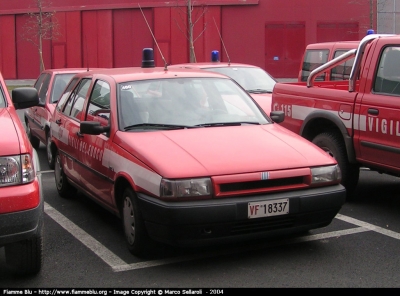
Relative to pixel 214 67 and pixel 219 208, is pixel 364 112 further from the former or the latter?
pixel 214 67

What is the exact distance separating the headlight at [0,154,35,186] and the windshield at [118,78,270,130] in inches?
57.9

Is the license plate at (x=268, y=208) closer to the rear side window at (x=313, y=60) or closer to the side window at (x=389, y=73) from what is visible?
the side window at (x=389, y=73)

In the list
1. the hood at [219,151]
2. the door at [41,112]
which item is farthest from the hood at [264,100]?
the hood at [219,151]

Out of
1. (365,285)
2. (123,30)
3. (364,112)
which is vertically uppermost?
(123,30)

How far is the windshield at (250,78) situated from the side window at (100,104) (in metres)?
4.61

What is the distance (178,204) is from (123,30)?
29048mm

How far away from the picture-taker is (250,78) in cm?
1106

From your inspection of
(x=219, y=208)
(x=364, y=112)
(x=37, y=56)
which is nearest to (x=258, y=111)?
(x=364, y=112)

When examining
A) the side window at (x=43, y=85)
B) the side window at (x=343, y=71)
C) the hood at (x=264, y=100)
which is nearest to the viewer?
the hood at (x=264, y=100)

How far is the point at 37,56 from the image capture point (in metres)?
34.2

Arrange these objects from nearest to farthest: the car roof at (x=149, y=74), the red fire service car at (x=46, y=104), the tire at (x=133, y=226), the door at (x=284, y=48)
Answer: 1. the tire at (x=133, y=226)
2. the car roof at (x=149, y=74)
3. the red fire service car at (x=46, y=104)
4. the door at (x=284, y=48)

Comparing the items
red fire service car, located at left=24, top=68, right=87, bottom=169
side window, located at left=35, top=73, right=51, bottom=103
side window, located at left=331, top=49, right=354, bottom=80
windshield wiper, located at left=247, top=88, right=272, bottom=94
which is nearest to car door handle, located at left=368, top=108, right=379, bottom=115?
side window, located at left=331, top=49, right=354, bottom=80

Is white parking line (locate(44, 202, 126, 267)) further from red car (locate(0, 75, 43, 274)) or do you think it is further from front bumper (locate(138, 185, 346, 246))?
red car (locate(0, 75, 43, 274))

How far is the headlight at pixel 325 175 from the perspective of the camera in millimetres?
5074
